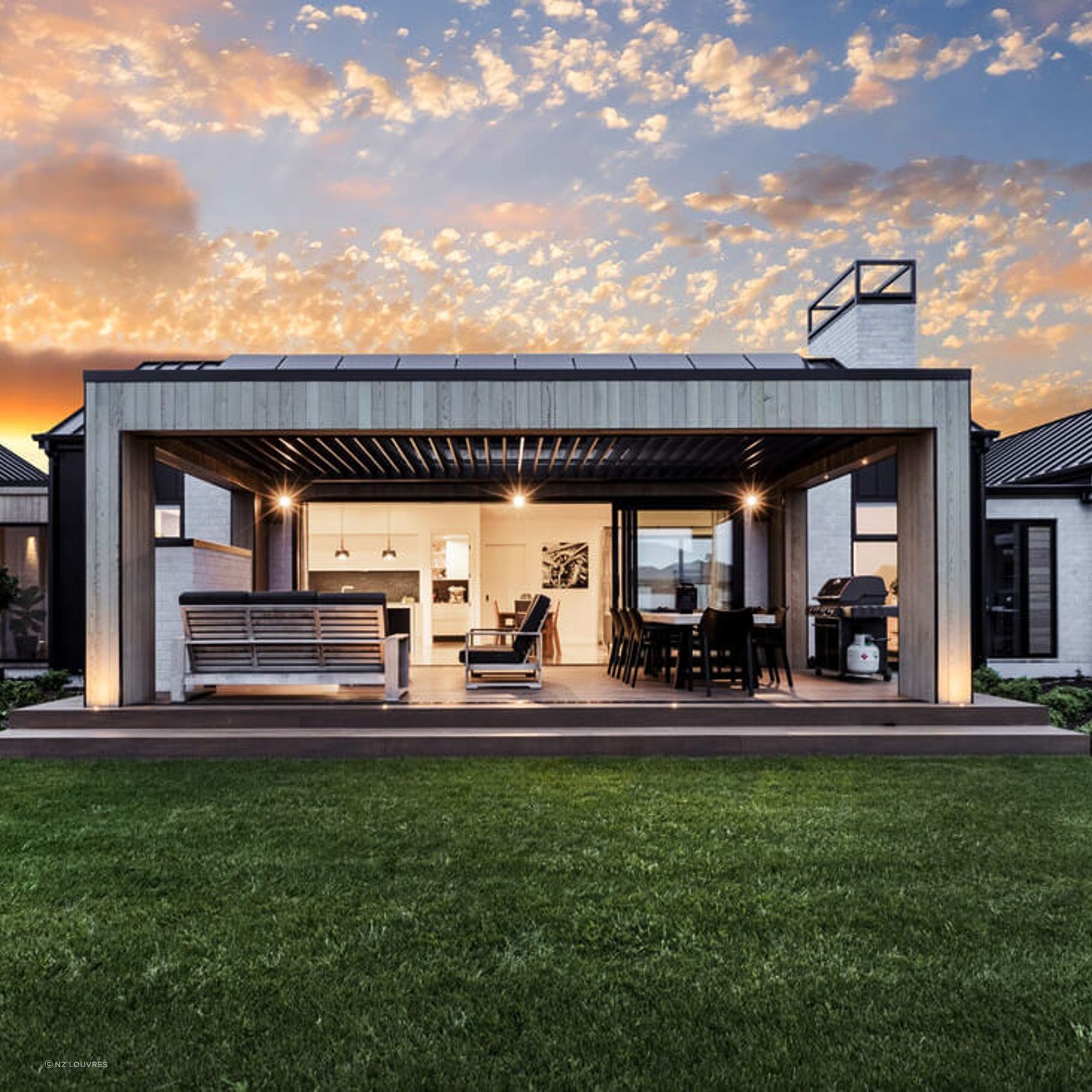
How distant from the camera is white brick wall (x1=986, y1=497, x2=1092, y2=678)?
11.6 meters

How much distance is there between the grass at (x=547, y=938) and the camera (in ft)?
7.17

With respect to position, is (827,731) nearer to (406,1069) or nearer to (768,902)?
(768,902)

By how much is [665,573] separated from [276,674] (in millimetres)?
6052

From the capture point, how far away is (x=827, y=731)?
20.9 feet

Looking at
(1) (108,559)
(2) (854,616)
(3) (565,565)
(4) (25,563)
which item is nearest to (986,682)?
(2) (854,616)

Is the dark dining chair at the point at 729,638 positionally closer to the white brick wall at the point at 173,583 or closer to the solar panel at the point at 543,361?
the solar panel at the point at 543,361

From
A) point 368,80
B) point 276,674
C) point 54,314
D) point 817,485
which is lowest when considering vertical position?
point 276,674

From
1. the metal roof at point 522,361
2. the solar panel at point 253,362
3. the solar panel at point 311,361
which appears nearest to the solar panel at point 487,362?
the metal roof at point 522,361

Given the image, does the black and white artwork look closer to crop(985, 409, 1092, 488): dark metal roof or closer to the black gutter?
crop(985, 409, 1092, 488): dark metal roof

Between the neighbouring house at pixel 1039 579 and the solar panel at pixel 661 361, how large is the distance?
548 centimetres

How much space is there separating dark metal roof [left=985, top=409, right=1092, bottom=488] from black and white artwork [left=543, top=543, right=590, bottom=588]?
23.6 feet

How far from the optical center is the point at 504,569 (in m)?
16.7

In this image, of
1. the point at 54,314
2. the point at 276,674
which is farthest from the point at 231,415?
the point at 54,314

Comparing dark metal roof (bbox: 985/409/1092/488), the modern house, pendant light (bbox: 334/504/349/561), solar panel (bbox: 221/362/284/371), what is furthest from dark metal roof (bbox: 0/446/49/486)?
dark metal roof (bbox: 985/409/1092/488)
